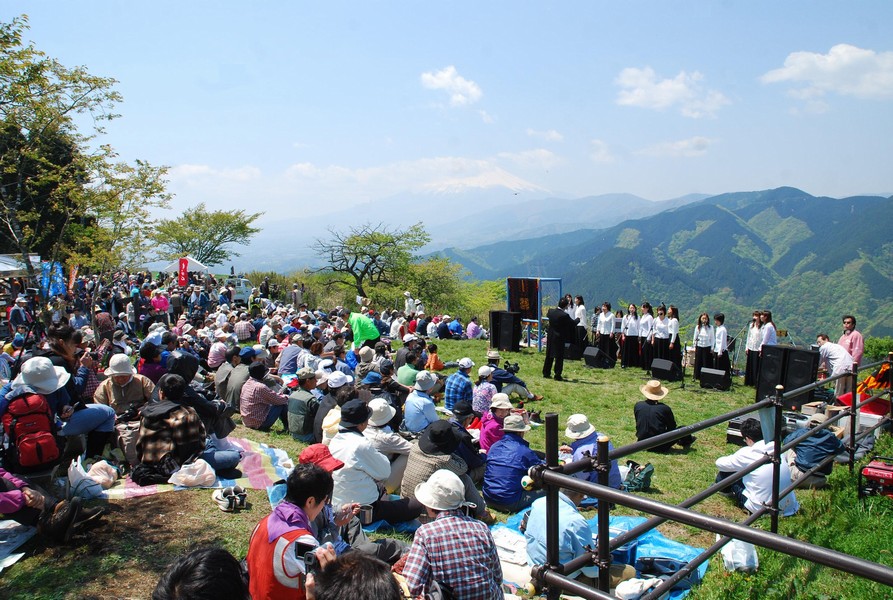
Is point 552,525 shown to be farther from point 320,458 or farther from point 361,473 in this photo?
point 361,473

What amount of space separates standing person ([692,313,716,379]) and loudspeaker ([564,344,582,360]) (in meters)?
3.34

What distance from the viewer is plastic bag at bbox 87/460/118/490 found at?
5379 millimetres

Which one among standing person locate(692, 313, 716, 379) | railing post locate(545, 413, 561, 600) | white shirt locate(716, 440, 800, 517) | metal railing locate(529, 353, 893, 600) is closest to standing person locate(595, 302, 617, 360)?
standing person locate(692, 313, 716, 379)

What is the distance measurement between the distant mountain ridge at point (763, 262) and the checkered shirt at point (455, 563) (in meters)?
51.6

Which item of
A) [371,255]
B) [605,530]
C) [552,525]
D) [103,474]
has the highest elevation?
[371,255]

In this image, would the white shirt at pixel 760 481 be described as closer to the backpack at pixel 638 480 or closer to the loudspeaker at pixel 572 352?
the backpack at pixel 638 480

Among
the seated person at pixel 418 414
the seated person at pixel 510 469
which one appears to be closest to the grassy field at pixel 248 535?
the seated person at pixel 510 469

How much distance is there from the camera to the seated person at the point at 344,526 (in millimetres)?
3893

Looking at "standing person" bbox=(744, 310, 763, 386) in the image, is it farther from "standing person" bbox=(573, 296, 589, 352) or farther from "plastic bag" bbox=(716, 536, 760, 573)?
"plastic bag" bbox=(716, 536, 760, 573)

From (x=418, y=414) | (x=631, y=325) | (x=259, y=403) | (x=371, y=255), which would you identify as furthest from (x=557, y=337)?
(x=371, y=255)

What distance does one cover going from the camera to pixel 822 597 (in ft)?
12.5

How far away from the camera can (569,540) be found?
154 inches

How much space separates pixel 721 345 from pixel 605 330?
3.31 meters

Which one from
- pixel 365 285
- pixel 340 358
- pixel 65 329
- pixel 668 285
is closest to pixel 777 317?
pixel 668 285
